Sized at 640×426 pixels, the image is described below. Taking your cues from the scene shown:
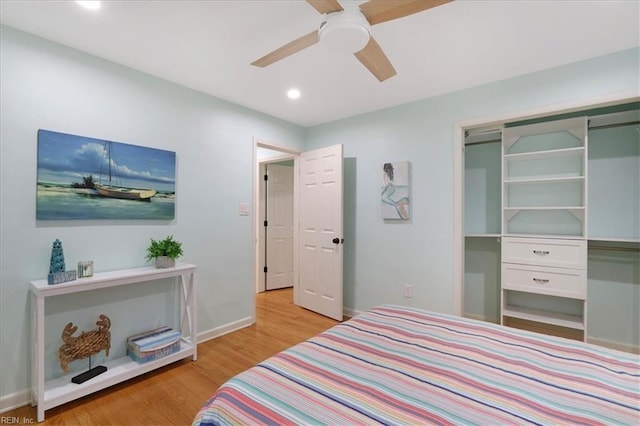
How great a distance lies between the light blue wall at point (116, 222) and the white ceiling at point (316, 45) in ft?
0.73

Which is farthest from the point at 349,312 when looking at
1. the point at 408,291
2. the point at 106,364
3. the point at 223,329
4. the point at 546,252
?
the point at 106,364

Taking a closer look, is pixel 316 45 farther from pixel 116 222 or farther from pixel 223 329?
pixel 223 329

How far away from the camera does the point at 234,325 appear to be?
3.15 meters

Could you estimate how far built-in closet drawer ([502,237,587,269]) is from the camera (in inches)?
99.5

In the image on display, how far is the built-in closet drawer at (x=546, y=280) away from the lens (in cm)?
250

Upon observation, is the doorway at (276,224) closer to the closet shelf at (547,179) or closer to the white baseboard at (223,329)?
the white baseboard at (223,329)

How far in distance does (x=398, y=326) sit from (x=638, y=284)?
8.69ft

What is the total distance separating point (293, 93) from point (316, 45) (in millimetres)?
881

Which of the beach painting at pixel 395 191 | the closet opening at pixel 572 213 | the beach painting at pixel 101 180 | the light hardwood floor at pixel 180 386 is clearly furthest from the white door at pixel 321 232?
the beach painting at pixel 101 180

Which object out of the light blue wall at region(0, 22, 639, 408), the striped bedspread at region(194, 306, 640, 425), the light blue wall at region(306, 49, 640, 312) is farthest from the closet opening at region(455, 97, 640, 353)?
the striped bedspread at region(194, 306, 640, 425)

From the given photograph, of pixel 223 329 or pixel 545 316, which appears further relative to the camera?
pixel 223 329

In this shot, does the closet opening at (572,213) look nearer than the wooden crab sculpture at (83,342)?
No

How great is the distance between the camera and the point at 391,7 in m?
1.35

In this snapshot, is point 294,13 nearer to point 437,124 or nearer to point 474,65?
point 474,65
